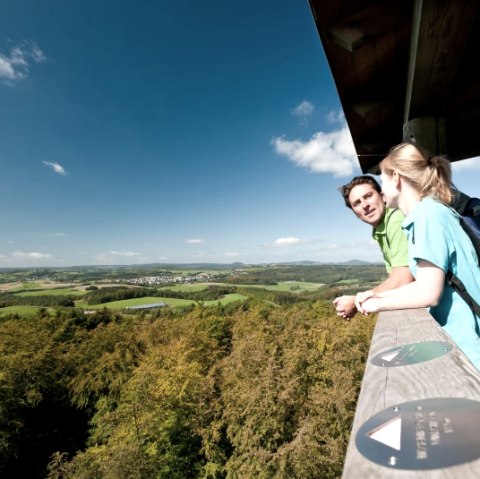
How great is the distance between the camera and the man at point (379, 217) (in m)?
2.60

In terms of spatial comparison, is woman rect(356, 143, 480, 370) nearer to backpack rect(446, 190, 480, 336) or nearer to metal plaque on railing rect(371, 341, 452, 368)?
backpack rect(446, 190, 480, 336)

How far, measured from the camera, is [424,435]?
702 mm

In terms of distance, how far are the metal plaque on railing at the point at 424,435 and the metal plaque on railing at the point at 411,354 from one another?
0.28 m

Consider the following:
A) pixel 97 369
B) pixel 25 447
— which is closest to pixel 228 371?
pixel 97 369

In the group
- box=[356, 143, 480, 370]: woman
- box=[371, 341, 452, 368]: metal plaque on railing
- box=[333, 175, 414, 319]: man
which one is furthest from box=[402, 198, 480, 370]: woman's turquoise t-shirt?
box=[333, 175, 414, 319]: man

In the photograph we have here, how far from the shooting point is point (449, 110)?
2486mm

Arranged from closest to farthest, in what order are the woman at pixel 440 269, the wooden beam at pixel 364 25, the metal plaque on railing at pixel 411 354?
1. the metal plaque on railing at pixel 411 354
2. the woman at pixel 440 269
3. the wooden beam at pixel 364 25

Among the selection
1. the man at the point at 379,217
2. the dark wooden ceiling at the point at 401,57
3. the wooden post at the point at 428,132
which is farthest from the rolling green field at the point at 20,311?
the wooden post at the point at 428,132

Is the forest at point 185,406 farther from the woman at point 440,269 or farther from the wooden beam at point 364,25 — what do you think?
the wooden beam at point 364,25

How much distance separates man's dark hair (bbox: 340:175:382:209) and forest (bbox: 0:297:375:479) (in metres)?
12.0

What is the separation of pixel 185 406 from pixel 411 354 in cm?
1883

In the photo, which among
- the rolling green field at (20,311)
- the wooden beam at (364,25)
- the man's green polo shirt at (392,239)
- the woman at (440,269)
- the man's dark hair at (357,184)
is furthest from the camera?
the rolling green field at (20,311)

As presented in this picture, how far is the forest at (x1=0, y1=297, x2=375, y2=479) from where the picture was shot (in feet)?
45.0

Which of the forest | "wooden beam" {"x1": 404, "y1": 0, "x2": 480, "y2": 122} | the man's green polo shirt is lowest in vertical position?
the forest
